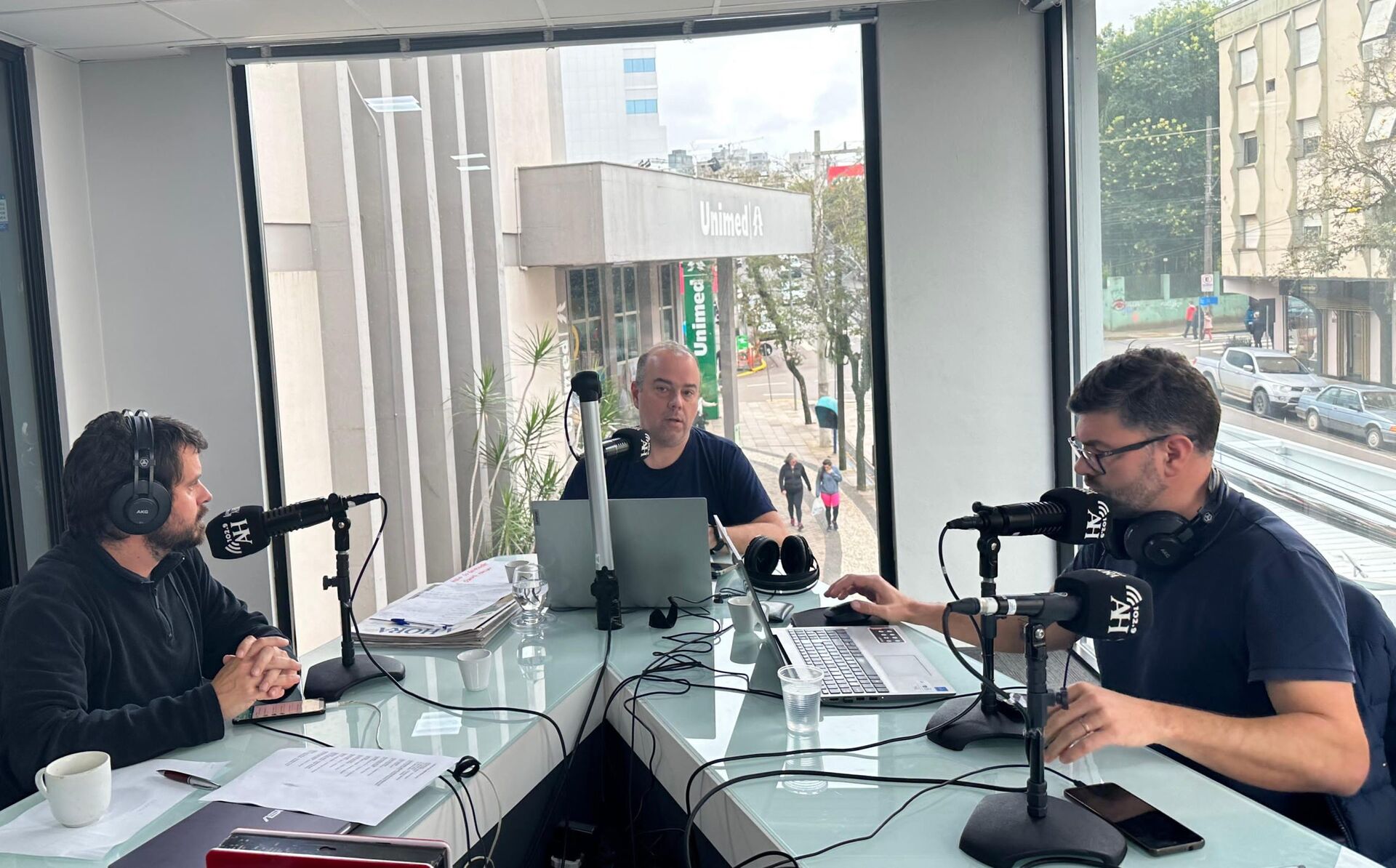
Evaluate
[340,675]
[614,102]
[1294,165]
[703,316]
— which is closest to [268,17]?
[614,102]

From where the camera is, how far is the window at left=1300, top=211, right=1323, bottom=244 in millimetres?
2426

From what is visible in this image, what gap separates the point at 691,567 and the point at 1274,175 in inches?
68.6

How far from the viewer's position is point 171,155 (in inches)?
159

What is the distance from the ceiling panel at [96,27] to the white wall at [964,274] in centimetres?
245

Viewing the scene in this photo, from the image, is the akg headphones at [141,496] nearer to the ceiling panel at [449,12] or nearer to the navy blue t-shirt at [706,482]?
the navy blue t-shirt at [706,482]

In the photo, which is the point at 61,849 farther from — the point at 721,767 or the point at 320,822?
the point at 721,767

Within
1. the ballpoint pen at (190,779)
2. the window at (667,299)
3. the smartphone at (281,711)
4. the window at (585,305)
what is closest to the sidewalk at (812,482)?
the window at (667,299)

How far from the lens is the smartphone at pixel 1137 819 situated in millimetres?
1335

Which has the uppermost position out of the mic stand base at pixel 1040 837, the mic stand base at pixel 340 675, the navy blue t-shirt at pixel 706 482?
the navy blue t-shirt at pixel 706 482

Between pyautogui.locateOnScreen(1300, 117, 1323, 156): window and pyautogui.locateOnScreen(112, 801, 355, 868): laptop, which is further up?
pyautogui.locateOnScreen(1300, 117, 1323, 156): window

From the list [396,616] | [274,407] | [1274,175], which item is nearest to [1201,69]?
[1274,175]

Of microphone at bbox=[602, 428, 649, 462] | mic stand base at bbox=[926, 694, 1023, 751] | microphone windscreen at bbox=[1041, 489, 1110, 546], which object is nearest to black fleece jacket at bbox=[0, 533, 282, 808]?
microphone at bbox=[602, 428, 649, 462]

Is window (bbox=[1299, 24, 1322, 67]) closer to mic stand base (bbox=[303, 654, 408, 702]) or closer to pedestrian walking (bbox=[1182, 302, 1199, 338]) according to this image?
pedestrian walking (bbox=[1182, 302, 1199, 338])

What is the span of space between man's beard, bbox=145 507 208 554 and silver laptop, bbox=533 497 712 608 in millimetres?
700
